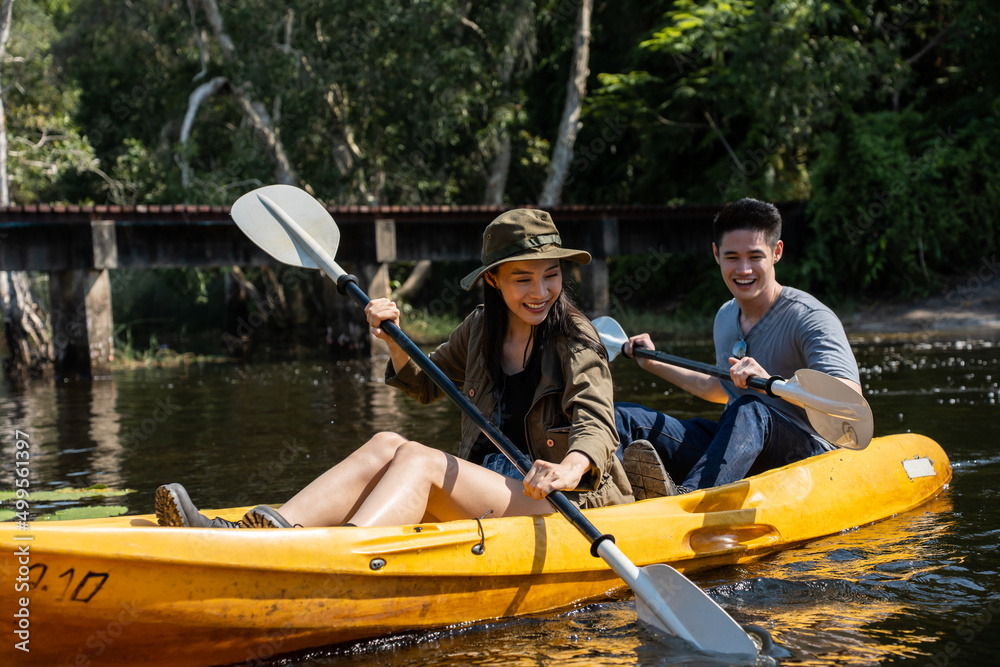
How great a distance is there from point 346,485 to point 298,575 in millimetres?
509

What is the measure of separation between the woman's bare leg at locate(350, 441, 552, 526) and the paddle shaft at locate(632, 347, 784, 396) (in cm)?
103

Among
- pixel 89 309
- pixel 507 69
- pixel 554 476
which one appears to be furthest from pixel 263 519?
pixel 507 69

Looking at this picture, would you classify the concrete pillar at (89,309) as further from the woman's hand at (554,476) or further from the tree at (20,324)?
the woman's hand at (554,476)

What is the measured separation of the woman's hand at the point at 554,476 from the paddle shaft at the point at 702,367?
105cm

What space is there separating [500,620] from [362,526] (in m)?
0.62

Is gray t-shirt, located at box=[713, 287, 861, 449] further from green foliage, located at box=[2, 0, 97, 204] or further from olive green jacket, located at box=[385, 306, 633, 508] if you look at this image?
green foliage, located at box=[2, 0, 97, 204]

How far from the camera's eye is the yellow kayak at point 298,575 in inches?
99.0

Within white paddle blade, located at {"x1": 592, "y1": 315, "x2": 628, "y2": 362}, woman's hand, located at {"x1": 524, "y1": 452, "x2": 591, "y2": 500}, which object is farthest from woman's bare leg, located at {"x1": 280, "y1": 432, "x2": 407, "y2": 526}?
white paddle blade, located at {"x1": 592, "y1": 315, "x2": 628, "y2": 362}

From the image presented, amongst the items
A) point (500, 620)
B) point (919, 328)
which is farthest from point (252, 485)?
point (919, 328)

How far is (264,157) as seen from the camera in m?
18.2

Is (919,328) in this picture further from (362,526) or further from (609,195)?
(362,526)

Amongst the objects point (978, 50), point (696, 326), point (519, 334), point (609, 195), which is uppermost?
point (978, 50)

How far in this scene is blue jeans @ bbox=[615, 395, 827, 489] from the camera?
389 cm

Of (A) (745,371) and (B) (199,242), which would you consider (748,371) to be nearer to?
(A) (745,371)
